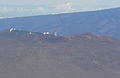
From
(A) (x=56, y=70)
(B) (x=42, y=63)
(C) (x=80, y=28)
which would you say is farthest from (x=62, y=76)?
(C) (x=80, y=28)

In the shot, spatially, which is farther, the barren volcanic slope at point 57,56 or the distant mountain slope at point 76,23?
the distant mountain slope at point 76,23

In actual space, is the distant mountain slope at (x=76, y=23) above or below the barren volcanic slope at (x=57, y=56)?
above

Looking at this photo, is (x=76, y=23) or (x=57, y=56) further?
(x=76, y=23)

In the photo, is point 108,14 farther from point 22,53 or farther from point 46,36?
point 22,53

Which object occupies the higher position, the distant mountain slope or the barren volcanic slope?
the distant mountain slope

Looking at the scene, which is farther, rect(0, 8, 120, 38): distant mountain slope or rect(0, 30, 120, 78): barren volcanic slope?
rect(0, 8, 120, 38): distant mountain slope
